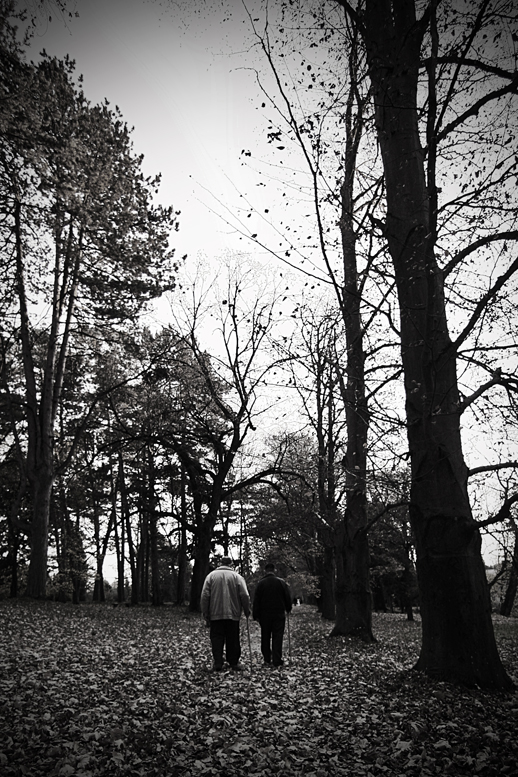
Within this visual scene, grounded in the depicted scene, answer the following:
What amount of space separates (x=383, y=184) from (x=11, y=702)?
305 inches

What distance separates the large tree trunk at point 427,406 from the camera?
573 cm

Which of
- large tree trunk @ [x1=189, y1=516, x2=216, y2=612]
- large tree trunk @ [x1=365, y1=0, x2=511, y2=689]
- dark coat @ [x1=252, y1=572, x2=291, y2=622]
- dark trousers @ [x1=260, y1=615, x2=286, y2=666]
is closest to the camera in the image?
large tree trunk @ [x1=365, y1=0, x2=511, y2=689]

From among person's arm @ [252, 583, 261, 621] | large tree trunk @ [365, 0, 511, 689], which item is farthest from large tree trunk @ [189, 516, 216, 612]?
large tree trunk @ [365, 0, 511, 689]

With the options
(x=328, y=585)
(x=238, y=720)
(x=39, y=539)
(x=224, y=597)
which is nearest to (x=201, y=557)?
(x=39, y=539)

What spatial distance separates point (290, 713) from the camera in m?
4.95

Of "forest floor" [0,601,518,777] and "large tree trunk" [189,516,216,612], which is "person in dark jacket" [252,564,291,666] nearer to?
"forest floor" [0,601,518,777]

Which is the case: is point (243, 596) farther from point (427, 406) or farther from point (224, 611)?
point (427, 406)

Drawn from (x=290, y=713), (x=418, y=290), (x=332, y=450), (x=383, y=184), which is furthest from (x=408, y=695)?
(x=332, y=450)

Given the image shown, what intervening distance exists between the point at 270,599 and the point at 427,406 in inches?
186

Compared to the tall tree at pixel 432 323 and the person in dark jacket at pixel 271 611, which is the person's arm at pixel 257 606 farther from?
the tall tree at pixel 432 323

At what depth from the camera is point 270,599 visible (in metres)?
8.80

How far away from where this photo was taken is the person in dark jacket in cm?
855

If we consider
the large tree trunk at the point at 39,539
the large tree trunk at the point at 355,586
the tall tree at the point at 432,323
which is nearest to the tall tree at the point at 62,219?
the large tree trunk at the point at 39,539

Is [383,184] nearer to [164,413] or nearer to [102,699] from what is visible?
[102,699]
